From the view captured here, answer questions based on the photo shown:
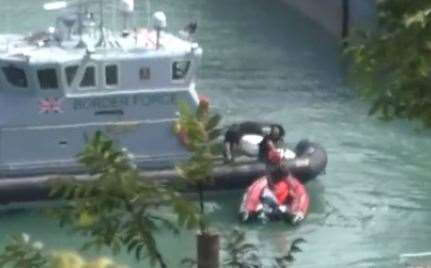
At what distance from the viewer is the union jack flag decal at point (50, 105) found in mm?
21109

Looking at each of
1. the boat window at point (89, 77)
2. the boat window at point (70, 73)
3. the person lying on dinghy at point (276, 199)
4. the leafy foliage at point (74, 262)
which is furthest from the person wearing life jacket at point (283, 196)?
the leafy foliage at point (74, 262)

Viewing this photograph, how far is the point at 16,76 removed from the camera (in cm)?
2122

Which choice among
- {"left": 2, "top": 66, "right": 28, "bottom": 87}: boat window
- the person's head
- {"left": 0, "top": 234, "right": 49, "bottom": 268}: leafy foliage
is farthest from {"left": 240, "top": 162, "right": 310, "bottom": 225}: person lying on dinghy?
{"left": 0, "top": 234, "right": 49, "bottom": 268}: leafy foliage

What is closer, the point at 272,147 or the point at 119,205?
the point at 119,205

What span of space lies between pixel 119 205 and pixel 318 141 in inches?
810

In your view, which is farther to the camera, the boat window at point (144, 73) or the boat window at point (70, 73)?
the boat window at point (144, 73)

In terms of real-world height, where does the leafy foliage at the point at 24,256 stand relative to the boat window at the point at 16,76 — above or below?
above

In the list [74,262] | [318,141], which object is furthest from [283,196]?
[74,262]

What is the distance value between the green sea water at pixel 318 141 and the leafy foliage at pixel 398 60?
6089 mm

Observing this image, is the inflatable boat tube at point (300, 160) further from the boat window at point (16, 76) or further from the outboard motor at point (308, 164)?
the boat window at point (16, 76)

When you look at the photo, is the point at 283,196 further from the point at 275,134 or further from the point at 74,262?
the point at 74,262

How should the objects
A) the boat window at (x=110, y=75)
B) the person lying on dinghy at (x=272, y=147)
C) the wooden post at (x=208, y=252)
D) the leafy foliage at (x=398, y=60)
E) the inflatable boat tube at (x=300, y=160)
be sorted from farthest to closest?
the inflatable boat tube at (x=300, y=160), the boat window at (x=110, y=75), the person lying on dinghy at (x=272, y=147), the wooden post at (x=208, y=252), the leafy foliage at (x=398, y=60)

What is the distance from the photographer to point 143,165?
21.3 metres

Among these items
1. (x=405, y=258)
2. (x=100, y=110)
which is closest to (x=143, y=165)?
(x=100, y=110)
